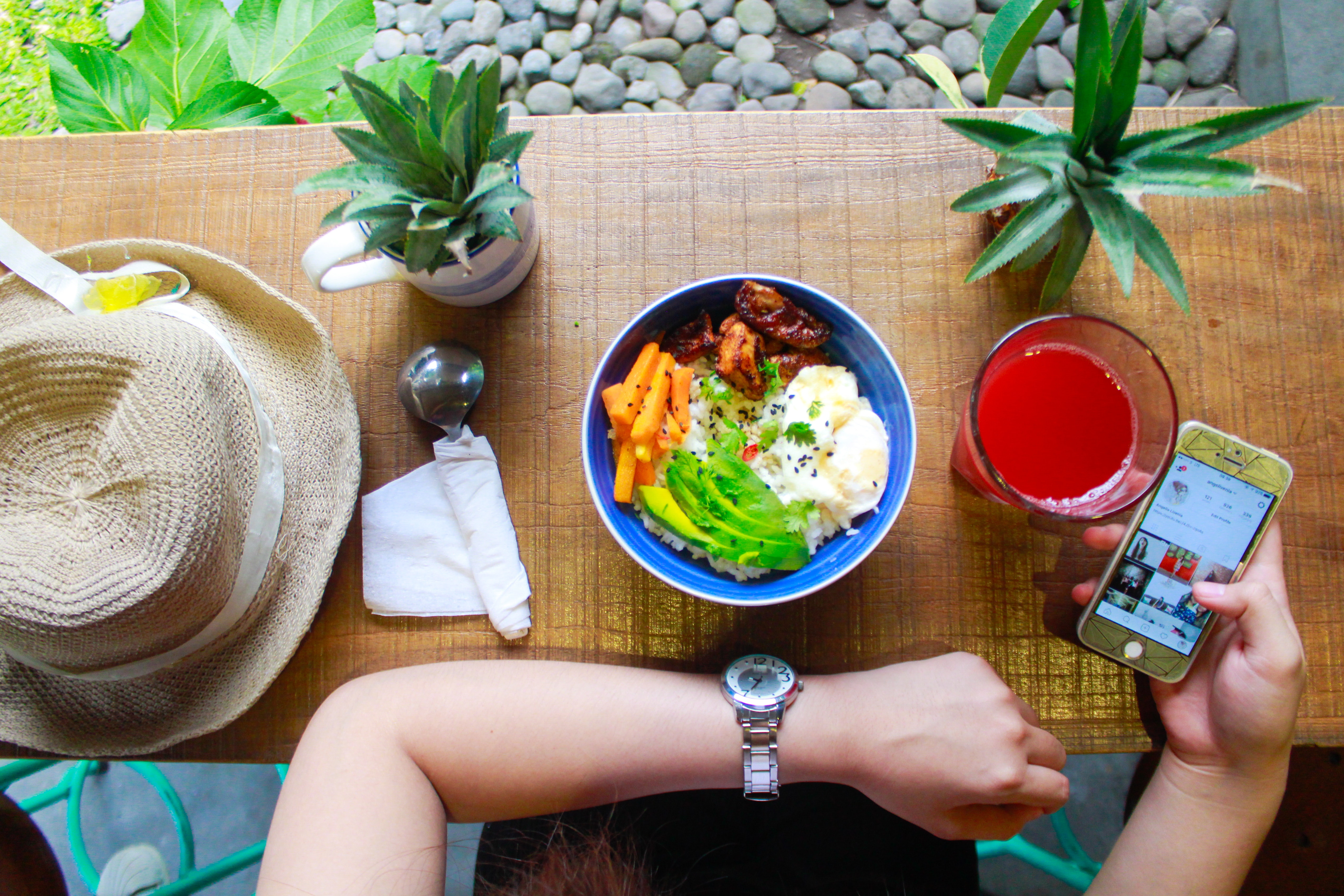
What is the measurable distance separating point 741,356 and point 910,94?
1618 mm

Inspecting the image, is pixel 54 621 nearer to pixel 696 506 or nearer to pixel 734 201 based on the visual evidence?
pixel 696 506

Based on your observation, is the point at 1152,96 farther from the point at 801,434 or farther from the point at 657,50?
the point at 801,434

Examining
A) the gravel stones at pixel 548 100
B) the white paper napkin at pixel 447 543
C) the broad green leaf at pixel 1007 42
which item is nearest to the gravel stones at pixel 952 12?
the gravel stones at pixel 548 100

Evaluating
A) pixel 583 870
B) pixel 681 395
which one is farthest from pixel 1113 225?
pixel 583 870

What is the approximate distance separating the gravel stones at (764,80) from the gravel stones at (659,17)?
0.28 m

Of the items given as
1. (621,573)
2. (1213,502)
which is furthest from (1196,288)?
(621,573)

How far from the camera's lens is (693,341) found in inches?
41.0

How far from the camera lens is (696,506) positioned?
3.31 ft

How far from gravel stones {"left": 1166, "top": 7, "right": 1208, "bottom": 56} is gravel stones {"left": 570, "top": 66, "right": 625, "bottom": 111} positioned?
1661 millimetres

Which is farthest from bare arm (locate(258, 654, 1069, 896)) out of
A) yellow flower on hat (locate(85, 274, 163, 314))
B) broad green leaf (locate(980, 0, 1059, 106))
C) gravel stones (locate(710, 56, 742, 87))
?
gravel stones (locate(710, 56, 742, 87))

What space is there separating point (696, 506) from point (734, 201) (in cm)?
Result: 54

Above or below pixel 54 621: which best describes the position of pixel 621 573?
below

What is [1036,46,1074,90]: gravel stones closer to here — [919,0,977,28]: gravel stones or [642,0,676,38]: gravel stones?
[919,0,977,28]: gravel stones

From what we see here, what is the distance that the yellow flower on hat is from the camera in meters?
1.07
